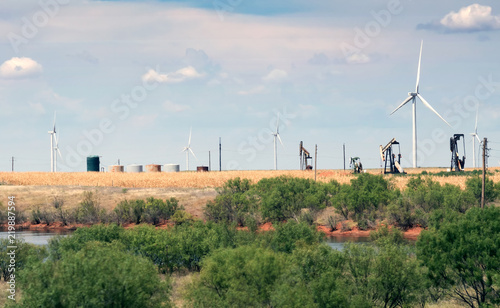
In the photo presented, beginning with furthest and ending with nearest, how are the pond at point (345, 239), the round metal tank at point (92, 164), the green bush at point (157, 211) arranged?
the round metal tank at point (92, 164)
the green bush at point (157, 211)
the pond at point (345, 239)

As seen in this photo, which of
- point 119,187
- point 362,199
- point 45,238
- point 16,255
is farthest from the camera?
point 119,187

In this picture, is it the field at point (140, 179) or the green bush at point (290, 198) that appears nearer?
the green bush at point (290, 198)

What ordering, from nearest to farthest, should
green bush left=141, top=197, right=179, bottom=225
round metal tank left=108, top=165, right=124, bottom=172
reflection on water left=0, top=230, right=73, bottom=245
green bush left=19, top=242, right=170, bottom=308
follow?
green bush left=19, top=242, right=170, bottom=308 < reflection on water left=0, top=230, right=73, bottom=245 < green bush left=141, top=197, right=179, bottom=225 < round metal tank left=108, top=165, right=124, bottom=172

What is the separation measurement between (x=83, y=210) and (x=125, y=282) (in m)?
59.1

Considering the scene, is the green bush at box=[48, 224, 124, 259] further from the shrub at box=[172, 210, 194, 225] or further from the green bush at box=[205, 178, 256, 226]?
the green bush at box=[205, 178, 256, 226]

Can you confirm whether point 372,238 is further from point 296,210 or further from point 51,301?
point 51,301

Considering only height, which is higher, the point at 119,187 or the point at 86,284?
the point at 119,187

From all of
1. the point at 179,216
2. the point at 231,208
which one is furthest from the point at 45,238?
the point at 231,208

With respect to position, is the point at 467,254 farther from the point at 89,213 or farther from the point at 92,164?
the point at 92,164

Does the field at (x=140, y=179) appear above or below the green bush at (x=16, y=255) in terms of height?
above

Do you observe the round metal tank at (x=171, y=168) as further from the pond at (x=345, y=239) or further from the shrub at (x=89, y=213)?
the pond at (x=345, y=239)

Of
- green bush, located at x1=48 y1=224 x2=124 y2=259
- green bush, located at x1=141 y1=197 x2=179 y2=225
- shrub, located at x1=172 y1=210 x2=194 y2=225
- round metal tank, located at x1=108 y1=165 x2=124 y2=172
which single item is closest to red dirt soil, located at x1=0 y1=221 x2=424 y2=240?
shrub, located at x1=172 y1=210 x2=194 y2=225

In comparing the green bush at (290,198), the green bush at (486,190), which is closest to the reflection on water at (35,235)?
the green bush at (290,198)

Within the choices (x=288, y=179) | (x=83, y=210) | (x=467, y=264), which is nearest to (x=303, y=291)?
(x=467, y=264)
